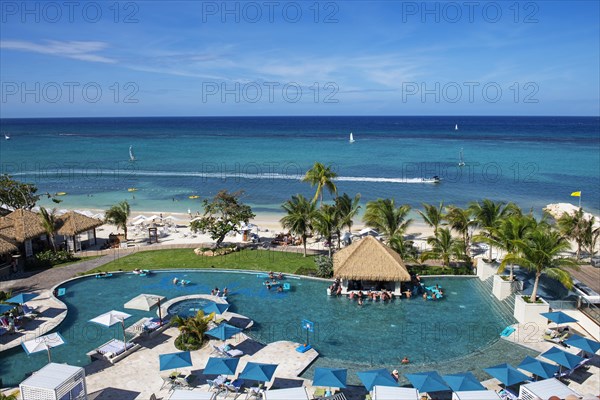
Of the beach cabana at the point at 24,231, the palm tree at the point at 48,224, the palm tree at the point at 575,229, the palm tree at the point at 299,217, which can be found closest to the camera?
the palm tree at the point at 575,229

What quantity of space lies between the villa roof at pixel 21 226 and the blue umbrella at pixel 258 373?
20108mm

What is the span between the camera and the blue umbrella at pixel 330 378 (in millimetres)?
14282

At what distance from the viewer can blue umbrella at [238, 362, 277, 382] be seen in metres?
14.6

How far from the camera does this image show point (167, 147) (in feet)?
366

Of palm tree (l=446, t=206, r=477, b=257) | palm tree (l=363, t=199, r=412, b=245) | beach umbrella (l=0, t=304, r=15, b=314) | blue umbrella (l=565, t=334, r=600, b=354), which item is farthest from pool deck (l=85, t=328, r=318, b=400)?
palm tree (l=446, t=206, r=477, b=257)

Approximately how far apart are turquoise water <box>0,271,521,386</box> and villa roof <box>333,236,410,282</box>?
134cm

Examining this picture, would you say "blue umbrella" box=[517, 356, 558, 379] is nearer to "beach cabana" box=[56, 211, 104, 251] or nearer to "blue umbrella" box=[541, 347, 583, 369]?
"blue umbrella" box=[541, 347, 583, 369]

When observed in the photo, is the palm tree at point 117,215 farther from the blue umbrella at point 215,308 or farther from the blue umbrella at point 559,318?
the blue umbrella at point 559,318

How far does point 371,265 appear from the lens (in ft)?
76.2

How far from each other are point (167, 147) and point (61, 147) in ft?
82.9

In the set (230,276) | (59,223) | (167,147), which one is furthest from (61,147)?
(230,276)

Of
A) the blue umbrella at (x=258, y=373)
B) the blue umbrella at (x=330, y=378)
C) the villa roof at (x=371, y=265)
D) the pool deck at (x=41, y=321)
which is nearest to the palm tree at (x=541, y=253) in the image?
the villa roof at (x=371, y=265)

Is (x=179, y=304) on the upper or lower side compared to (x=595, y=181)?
lower

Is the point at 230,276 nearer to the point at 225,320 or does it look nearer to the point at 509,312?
the point at 225,320
